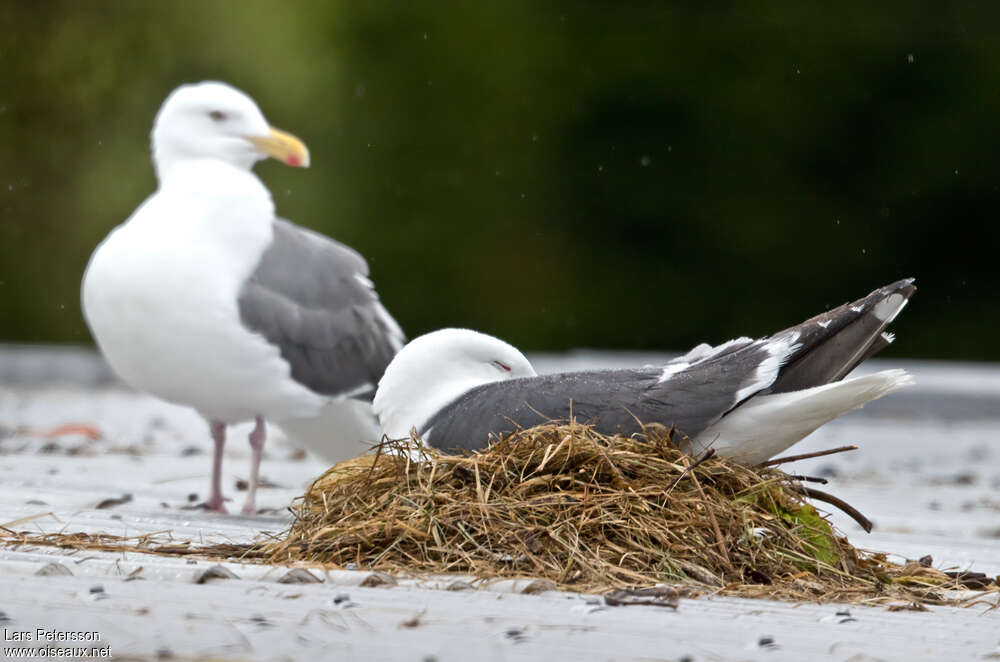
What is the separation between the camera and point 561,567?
3.32 meters

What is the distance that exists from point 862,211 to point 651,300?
2225mm

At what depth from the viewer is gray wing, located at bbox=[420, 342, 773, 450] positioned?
3965 mm

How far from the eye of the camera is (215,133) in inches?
240

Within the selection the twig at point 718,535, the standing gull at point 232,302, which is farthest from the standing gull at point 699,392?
the standing gull at point 232,302

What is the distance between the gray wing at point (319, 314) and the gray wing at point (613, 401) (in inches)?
63.7

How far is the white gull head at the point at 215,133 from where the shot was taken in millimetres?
6086

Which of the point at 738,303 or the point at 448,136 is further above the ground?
the point at 448,136

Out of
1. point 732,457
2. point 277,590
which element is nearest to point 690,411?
point 732,457

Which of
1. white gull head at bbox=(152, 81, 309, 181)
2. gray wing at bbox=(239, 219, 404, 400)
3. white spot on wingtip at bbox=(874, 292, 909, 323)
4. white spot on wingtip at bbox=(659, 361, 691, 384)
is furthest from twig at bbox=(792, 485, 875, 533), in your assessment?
white gull head at bbox=(152, 81, 309, 181)

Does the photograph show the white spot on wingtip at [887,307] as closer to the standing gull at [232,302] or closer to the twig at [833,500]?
the twig at [833,500]

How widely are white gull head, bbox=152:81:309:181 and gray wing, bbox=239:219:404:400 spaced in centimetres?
33

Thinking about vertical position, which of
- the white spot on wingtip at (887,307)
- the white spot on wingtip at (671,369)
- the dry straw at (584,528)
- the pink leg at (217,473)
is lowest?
the pink leg at (217,473)

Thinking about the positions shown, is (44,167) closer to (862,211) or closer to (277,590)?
(862,211)

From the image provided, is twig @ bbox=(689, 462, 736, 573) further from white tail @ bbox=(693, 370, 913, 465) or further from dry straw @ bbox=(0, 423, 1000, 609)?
white tail @ bbox=(693, 370, 913, 465)
